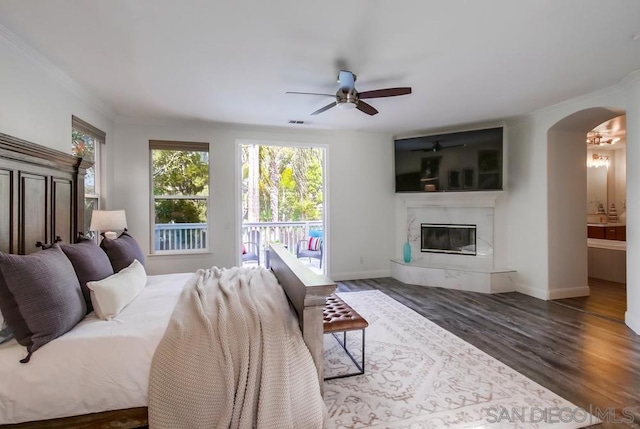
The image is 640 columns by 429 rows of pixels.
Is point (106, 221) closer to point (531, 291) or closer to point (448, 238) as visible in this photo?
point (448, 238)

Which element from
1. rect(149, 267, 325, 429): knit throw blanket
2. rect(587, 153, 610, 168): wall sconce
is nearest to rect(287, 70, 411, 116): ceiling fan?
rect(149, 267, 325, 429): knit throw blanket

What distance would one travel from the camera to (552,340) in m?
2.98

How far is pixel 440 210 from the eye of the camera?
17.4ft

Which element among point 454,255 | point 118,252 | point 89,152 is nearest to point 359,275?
point 454,255

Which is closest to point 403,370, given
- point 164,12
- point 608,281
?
point 164,12

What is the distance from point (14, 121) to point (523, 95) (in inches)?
194

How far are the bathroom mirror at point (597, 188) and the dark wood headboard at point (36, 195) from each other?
9100mm

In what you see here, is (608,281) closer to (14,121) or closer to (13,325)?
(13,325)

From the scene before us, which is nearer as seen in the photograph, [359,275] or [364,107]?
[364,107]

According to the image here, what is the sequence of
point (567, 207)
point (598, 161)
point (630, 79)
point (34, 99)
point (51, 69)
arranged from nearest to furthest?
point (34, 99), point (51, 69), point (630, 79), point (567, 207), point (598, 161)

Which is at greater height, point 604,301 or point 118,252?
point 118,252

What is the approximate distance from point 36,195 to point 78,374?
1.65 m

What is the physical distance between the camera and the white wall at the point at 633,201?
3.13 meters

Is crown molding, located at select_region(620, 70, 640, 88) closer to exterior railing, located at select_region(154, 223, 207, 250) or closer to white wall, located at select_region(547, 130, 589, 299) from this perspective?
white wall, located at select_region(547, 130, 589, 299)
